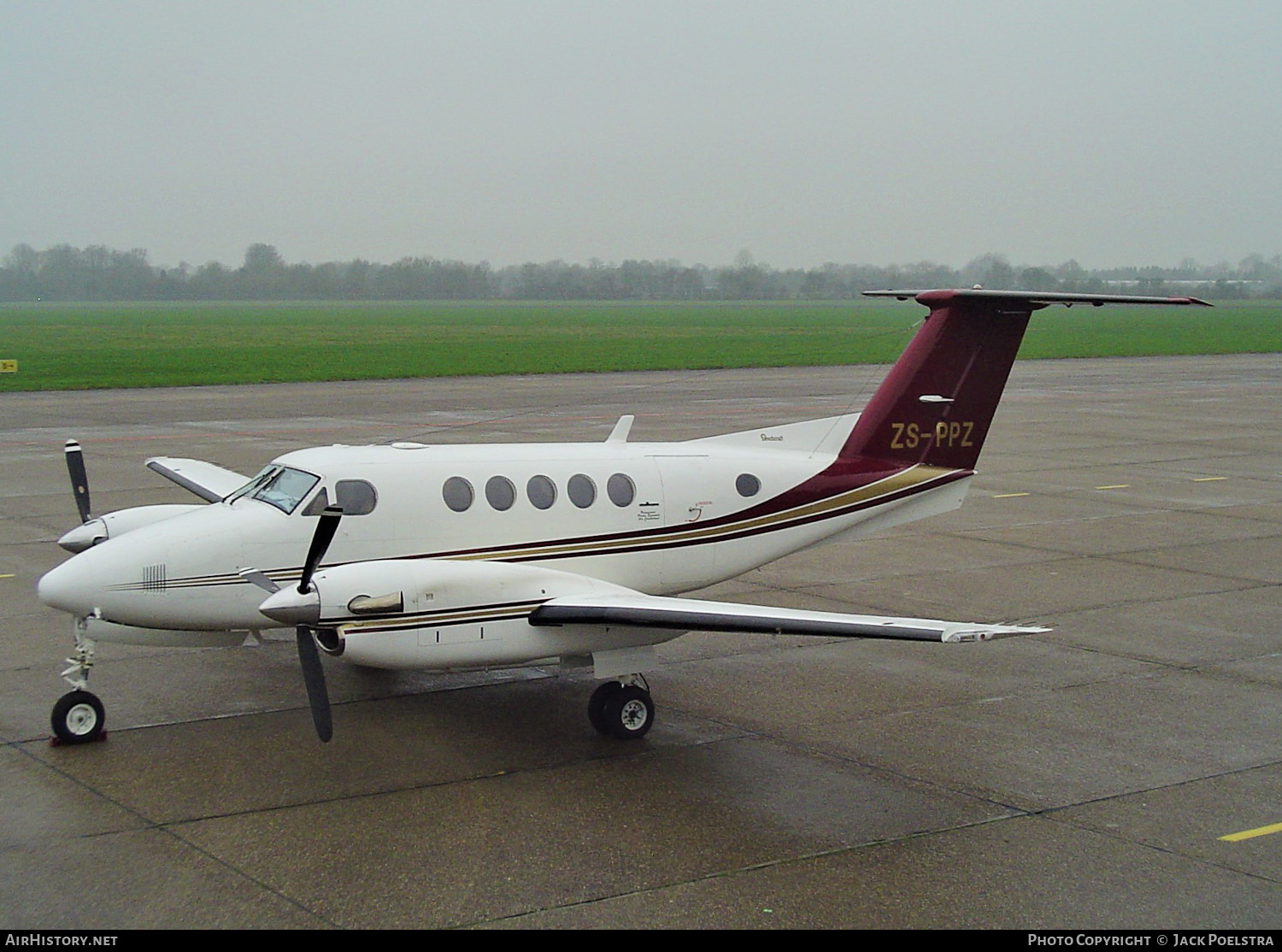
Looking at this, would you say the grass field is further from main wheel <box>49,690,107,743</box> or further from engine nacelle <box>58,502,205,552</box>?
main wheel <box>49,690,107,743</box>

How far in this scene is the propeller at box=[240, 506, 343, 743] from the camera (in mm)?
9820

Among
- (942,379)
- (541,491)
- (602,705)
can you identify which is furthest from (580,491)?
(942,379)

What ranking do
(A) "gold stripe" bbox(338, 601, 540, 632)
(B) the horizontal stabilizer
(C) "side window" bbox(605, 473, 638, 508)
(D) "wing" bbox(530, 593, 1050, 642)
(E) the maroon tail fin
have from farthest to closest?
(E) the maroon tail fin
(B) the horizontal stabilizer
(C) "side window" bbox(605, 473, 638, 508)
(A) "gold stripe" bbox(338, 601, 540, 632)
(D) "wing" bbox(530, 593, 1050, 642)

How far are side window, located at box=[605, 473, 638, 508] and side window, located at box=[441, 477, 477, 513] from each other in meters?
1.41

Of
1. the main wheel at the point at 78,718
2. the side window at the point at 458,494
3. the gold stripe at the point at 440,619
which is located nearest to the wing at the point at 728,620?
the gold stripe at the point at 440,619

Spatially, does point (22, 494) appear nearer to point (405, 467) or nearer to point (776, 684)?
point (405, 467)

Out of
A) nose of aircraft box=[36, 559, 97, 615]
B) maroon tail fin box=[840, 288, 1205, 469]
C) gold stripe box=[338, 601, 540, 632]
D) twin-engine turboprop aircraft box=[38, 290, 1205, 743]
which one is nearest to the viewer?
gold stripe box=[338, 601, 540, 632]

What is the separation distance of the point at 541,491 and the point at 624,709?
2.33 m

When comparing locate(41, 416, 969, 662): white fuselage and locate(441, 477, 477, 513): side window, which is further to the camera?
locate(441, 477, 477, 513): side window

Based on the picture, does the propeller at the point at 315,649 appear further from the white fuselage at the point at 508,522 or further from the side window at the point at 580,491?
the side window at the point at 580,491

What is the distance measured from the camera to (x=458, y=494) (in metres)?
12.0

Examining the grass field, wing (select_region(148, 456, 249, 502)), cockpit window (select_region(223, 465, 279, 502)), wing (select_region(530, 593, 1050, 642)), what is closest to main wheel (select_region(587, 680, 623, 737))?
wing (select_region(530, 593, 1050, 642))
